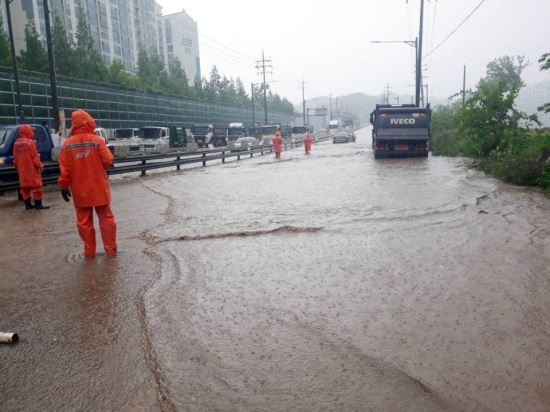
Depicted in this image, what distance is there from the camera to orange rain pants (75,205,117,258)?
18.7ft

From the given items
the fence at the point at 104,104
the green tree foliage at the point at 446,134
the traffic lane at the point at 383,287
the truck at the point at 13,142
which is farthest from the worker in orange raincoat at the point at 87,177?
the fence at the point at 104,104

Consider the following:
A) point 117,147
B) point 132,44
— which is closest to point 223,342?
point 117,147

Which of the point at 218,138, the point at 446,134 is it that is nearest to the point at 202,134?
the point at 218,138

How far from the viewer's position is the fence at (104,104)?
→ 3284cm

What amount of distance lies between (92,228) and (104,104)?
137ft

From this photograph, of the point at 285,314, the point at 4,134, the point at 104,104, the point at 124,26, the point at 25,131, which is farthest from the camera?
the point at 124,26

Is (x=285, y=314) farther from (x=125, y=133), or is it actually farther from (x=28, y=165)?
(x=125, y=133)

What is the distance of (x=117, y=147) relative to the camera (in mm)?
28484

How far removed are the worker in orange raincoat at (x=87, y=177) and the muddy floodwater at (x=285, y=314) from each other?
0.34 metres

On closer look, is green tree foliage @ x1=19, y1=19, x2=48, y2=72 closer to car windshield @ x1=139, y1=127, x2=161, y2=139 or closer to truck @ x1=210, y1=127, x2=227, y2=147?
truck @ x1=210, y1=127, x2=227, y2=147

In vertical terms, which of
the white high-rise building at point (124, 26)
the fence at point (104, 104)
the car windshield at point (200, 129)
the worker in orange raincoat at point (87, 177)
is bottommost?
the worker in orange raincoat at point (87, 177)

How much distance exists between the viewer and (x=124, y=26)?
90.8 meters

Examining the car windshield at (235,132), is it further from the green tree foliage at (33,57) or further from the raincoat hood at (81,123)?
the raincoat hood at (81,123)

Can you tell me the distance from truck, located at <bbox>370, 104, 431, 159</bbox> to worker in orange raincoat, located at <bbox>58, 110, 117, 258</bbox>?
17.4 meters
